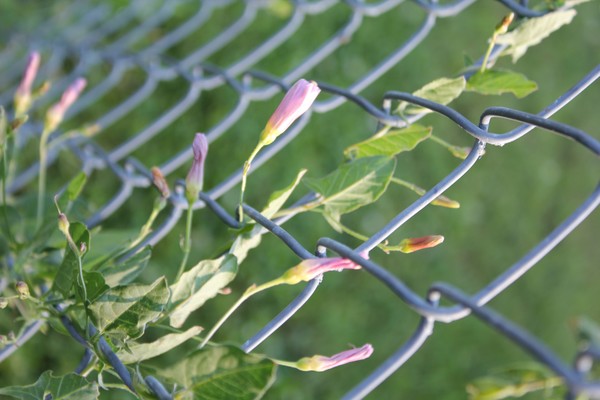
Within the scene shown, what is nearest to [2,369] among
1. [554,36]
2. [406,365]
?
[406,365]

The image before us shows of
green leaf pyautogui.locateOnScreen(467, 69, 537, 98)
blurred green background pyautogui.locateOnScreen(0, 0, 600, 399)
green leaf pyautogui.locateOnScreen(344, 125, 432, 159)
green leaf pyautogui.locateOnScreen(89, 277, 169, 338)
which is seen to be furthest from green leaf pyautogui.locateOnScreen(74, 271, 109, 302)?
blurred green background pyautogui.locateOnScreen(0, 0, 600, 399)

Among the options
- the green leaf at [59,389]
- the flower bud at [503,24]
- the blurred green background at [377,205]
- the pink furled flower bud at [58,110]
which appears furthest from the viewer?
the blurred green background at [377,205]

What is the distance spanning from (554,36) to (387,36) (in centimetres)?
71

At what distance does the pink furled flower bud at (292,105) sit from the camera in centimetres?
51

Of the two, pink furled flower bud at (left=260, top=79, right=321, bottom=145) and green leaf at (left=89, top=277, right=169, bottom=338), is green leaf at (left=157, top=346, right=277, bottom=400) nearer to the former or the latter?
green leaf at (left=89, top=277, right=169, bottom=338)

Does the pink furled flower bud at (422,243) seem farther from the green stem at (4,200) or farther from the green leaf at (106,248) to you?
the green stem at (4,200)

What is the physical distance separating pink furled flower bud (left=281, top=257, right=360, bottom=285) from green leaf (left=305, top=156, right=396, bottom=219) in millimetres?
103

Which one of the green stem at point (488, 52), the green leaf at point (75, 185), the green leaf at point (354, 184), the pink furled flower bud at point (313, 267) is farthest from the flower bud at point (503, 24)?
the green leaf at point (75, 185)

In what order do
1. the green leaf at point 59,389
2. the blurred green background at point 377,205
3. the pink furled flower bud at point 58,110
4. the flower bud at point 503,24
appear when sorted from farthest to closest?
the blurred green background at point 377,205, the pink furled flower bud at point 58,110, the flower bud at point 503,24, the green leaf at point 59,389

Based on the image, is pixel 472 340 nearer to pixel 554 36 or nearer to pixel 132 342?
pixel 554 36

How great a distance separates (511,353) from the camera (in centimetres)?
191

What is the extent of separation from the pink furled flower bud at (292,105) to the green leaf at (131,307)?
0.14 m

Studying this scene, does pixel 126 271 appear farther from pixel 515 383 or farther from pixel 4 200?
pixel 515 383

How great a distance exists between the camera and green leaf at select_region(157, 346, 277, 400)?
0.39m
